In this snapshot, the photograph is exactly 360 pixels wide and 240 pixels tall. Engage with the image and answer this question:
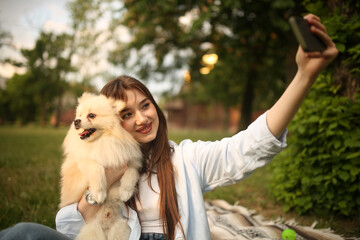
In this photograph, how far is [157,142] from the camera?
184 cm

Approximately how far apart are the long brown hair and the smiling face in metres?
0.06

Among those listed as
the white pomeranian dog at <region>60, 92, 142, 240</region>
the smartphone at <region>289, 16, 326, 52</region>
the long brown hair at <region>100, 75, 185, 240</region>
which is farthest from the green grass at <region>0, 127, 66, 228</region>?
the smartphone at <region>289, 16, 326, 52</region>

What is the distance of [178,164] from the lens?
166cm

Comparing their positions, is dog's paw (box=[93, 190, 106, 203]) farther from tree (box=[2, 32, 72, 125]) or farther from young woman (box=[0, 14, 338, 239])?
tree (box=[2, 32, 72, 125])

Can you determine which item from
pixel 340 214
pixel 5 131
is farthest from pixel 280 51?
pixel 5 131

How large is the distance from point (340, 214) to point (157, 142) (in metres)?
2.49

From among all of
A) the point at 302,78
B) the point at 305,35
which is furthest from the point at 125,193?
the point at 305,35

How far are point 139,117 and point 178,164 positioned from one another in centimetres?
47

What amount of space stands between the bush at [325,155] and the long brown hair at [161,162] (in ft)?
5.87

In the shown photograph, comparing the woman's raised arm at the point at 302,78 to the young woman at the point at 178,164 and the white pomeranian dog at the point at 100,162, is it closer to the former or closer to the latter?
the young woman at the point at 178,164

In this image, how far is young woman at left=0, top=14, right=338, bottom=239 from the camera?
122 centimetres

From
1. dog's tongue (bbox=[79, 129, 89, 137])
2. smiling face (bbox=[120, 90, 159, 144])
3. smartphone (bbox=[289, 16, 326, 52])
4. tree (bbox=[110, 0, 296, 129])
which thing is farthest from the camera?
tree (bbox=[110, 0, 296, 129])

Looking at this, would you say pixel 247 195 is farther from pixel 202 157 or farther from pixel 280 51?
pixel 280 51

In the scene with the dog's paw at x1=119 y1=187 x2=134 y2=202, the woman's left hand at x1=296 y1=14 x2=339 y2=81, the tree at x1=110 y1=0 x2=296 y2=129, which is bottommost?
the dog's paw at x1=119 y1=187 x2=134 y2=202
